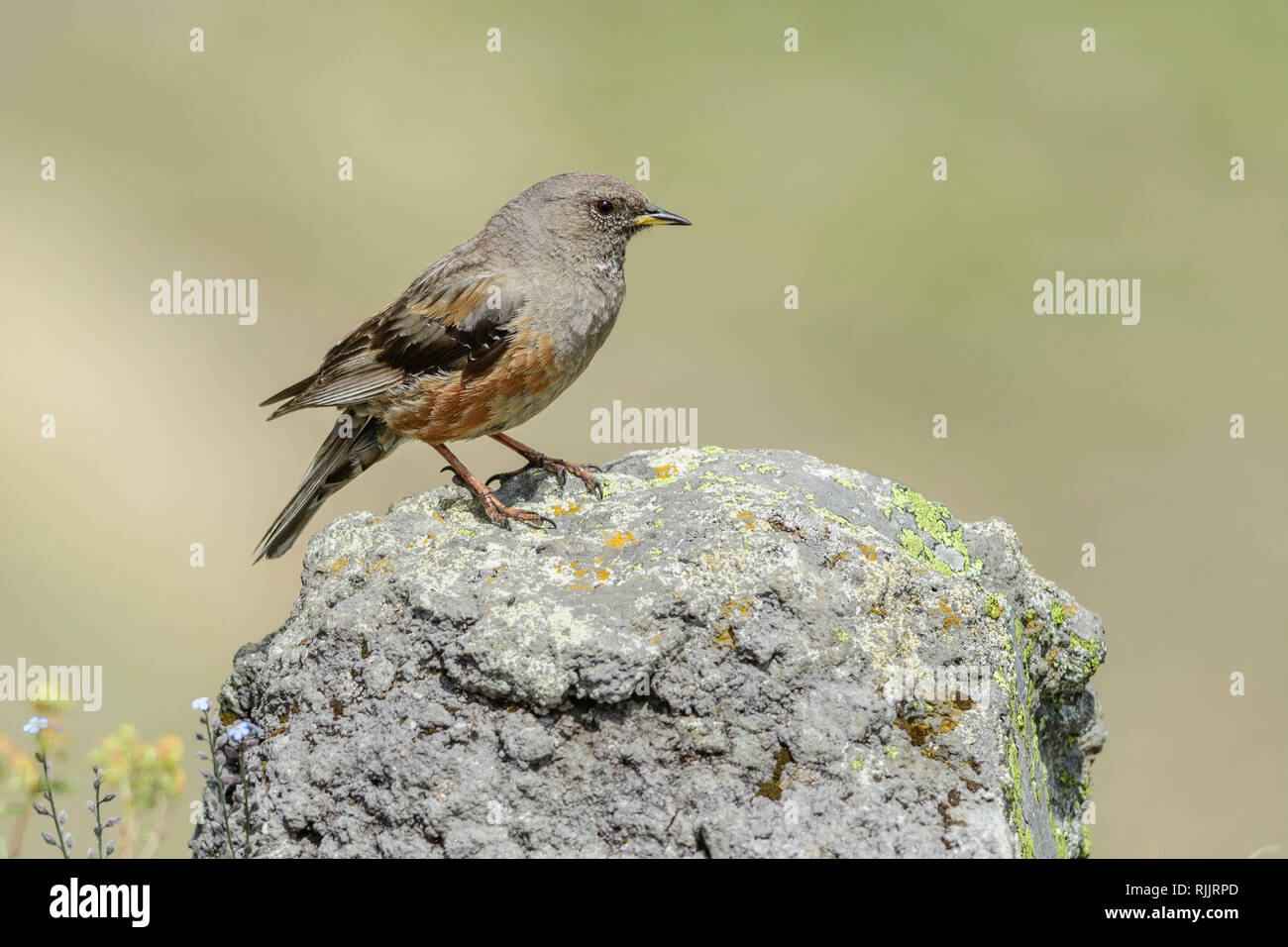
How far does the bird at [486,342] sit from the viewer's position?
657cm

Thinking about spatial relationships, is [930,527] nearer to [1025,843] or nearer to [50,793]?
[1025,843]

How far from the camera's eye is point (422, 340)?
22.2 feet

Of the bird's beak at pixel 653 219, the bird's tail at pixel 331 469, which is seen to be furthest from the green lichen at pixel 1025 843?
the bird's tail at pixel 331 469

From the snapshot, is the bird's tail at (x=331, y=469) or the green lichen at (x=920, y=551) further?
the bird's tail at (x=331, y=469)

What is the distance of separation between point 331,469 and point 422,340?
88 centimetres

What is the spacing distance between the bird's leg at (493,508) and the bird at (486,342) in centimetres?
3

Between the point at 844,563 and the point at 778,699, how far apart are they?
67cm

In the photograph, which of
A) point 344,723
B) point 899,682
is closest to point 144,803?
point 344,723

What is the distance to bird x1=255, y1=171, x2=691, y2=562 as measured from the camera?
6574 millimetres

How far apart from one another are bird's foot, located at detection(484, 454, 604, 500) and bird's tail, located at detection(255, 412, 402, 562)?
38.6 inches

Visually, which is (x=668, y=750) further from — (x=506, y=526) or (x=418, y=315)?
(x=418, y=315)

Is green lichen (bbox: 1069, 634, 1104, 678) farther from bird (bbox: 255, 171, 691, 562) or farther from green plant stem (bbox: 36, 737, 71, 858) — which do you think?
green plant stem (bbox: 36, 737, 71, 858)

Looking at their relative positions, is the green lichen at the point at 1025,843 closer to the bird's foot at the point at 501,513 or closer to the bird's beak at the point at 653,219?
the bird's foot at the point at 501,513

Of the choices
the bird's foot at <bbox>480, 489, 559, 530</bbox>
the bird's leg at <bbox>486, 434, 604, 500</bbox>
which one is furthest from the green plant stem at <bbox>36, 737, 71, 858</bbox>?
the bird's leg at <bbox>486, 434, 604, 500</bbox>
